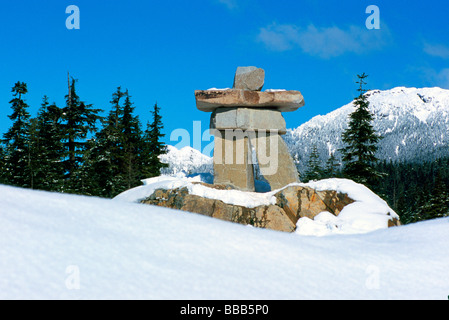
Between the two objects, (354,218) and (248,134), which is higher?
(248,134)

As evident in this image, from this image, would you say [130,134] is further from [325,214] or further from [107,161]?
[325,214]

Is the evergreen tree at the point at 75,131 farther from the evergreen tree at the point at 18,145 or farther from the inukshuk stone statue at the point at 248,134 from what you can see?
the inukshuk stone statue at the point at 248,134

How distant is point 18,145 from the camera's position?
24625mm

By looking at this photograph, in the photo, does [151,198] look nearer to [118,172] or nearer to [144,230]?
[144,230]

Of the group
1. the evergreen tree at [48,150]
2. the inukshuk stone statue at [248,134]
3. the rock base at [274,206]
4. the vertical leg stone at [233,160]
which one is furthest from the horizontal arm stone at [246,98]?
the evergreen tree at [48,150]

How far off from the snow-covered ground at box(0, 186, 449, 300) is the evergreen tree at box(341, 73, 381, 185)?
18.7m

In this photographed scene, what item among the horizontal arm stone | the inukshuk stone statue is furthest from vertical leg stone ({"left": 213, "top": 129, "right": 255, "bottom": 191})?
the horizontal arm stone

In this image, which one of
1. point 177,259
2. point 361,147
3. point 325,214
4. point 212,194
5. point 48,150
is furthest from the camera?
point 48,150

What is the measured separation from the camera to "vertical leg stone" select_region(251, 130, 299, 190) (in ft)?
41.5

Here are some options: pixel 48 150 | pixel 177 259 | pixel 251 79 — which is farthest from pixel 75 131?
pixel 177 259

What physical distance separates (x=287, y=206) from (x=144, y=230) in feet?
26.7

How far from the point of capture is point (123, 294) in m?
2.18

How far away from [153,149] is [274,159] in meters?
18.2
